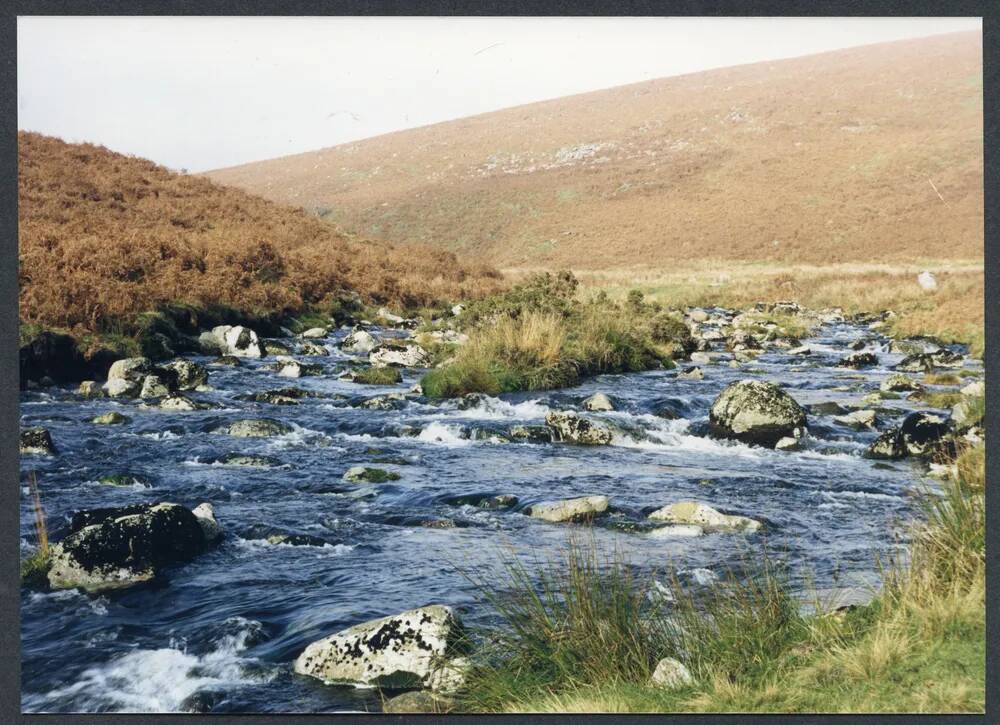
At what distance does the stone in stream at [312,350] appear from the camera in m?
14.7

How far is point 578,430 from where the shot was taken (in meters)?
9.21

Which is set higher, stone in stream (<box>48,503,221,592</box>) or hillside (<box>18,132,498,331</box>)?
hillside (<box>18,132,498,331</box>)

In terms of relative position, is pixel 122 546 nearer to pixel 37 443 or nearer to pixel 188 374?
pixel 37 443

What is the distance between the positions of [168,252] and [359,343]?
14.5ft

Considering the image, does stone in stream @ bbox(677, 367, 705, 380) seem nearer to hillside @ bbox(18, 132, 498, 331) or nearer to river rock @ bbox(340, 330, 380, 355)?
river rock @ bbox(340, 330, 380, 355)

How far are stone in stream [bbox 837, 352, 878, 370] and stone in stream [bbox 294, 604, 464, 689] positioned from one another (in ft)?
36.6

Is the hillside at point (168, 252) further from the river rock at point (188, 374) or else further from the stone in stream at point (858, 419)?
the stone in stream at point (858, 419)

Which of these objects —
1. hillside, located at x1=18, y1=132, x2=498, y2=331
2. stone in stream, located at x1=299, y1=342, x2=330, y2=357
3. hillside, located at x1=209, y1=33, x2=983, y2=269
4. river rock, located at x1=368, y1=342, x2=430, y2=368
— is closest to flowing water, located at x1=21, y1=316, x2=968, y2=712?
river rock, located at x1=368, y1=342, x2=430, y2=368

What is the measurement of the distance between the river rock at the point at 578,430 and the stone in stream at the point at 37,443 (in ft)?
17.7

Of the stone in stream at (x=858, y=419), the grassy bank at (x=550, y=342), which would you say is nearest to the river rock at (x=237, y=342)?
the grassy bank at (x=550, y=342)

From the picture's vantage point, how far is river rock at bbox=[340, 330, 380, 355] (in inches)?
607

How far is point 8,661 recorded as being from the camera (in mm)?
4172

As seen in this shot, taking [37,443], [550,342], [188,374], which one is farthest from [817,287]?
[37,443]

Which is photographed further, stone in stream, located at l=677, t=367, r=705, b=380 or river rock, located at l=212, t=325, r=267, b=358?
river rock, located at l=212, t=325, r=267, b=358
